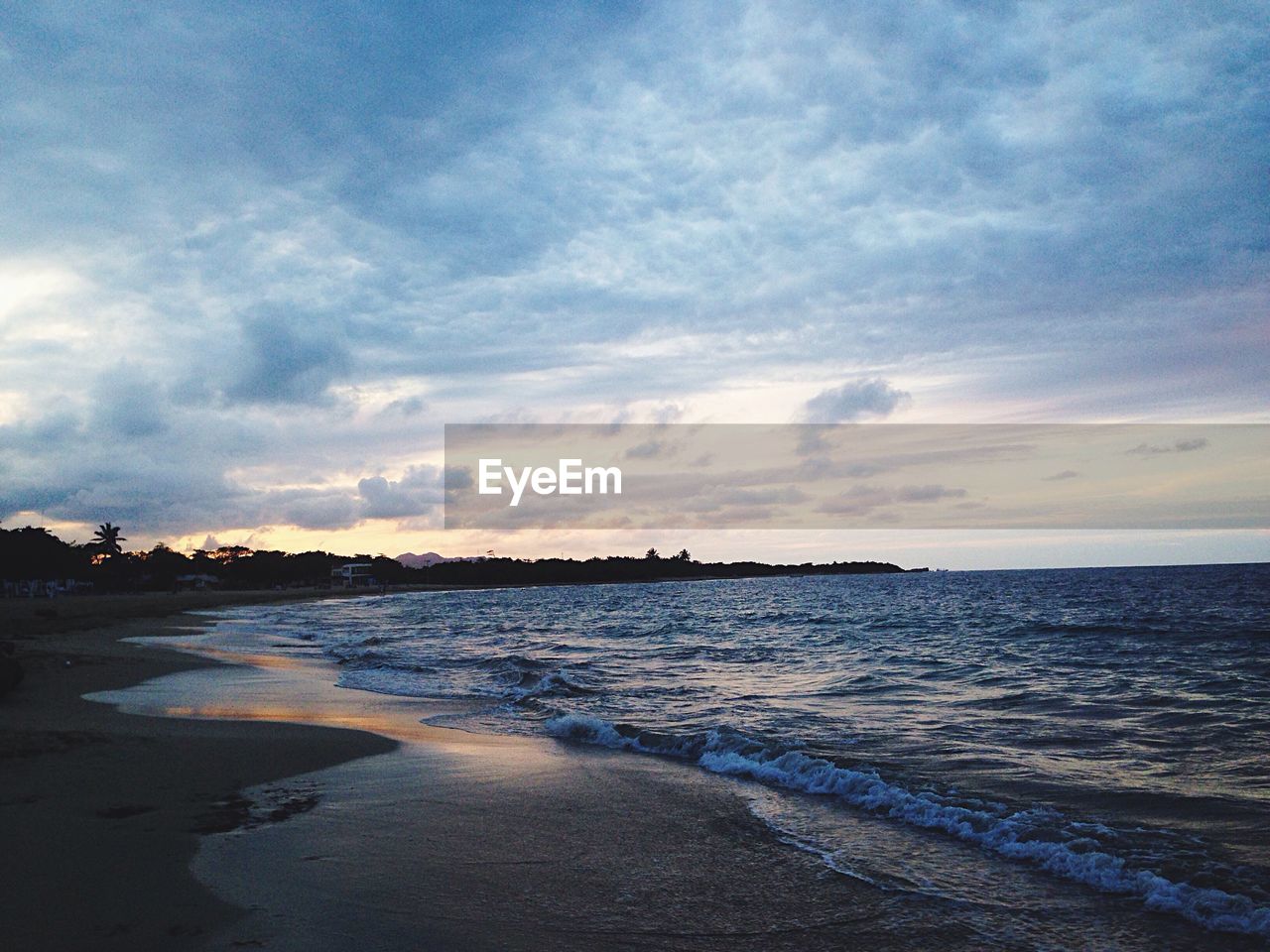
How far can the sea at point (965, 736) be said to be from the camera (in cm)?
729

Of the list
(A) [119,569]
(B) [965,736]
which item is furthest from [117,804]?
(A) [119,569]

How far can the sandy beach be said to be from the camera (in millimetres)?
5668

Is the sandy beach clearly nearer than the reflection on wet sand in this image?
Yes

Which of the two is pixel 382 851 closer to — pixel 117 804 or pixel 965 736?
pixel 117 804

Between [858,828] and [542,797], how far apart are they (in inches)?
144

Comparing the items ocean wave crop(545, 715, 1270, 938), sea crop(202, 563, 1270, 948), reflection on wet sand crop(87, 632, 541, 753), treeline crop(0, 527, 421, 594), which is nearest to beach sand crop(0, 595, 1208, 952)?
reflection on wet sand crop(87, 632, 541, 753)

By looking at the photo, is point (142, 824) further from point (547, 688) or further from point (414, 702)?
point (547, 688)

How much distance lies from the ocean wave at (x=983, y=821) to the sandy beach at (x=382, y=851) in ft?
3.45

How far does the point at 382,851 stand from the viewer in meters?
7.36

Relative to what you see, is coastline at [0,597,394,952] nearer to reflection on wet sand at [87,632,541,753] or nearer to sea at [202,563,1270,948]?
reflection on wet sand at [87,632,541,753]

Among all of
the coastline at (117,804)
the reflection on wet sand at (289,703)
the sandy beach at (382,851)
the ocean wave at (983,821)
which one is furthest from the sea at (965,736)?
the coastline at (117,804)

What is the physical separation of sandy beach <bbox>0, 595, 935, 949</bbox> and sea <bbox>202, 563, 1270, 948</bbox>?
1.15m

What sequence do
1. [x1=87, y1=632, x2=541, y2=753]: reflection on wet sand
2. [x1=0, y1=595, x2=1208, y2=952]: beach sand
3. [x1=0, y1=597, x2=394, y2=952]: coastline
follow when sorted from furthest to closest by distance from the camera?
[x1=87, y1=632, x2=541, y2=753]: reflection on wet sand
[x1=0, y1=595, x2=1208, y2=952]: beach sand
[x1=0, y1=597, x2=394, y2=952]: coastline

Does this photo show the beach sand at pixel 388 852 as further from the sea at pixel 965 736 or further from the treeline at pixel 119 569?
the treeline at pixel 119 569
